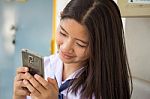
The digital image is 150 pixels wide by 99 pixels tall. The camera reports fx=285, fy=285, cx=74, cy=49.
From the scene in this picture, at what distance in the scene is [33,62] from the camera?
83 cm

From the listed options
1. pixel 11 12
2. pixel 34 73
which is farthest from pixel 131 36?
pixel 11 12

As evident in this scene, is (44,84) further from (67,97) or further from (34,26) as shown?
(34,26)

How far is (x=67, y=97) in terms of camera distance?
945mm

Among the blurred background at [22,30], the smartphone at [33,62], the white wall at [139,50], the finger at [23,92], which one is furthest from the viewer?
the blurred background at [22,30]

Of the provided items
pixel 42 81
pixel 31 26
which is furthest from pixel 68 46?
pixel 31 26

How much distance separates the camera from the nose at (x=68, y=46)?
2.71 ft

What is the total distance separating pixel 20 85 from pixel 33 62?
11cm

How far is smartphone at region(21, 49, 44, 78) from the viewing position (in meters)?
0.80

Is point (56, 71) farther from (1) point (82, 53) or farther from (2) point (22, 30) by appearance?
(2) point (22, 30)

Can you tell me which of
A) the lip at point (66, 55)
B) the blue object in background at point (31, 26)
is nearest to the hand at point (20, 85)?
the lip at point (66, 55)

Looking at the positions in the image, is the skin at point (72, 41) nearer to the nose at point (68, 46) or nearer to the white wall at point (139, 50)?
the nose at point (68, 46)

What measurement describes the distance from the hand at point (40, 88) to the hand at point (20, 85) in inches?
1.3

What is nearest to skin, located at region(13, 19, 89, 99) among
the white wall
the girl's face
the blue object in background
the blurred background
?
the girl's face

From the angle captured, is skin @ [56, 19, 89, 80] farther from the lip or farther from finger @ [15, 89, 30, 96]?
finger @ [15, 89, 30, 96]
